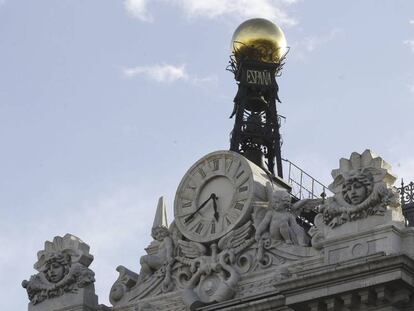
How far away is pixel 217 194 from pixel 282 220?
3.07m

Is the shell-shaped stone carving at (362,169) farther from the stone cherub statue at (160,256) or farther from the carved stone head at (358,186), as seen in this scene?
the stone cherub statue at (160,256)

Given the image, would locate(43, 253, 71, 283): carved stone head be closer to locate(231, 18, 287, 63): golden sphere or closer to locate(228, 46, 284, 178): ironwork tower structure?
locate(228, 46, 284, 178): ironwork tower structure

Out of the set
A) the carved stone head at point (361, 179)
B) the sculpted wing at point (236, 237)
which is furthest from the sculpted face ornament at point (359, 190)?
the sculpted wing at point (236, 237)

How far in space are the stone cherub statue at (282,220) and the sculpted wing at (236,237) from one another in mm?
431

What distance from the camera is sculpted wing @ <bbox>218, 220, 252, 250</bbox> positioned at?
6284 centimetres

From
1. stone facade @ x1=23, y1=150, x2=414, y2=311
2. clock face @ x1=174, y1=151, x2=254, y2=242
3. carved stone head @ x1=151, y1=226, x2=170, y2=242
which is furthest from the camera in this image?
carved stone head @ x1=151, y1=226, x2=170, y2=242

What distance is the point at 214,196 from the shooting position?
64250 millimetres

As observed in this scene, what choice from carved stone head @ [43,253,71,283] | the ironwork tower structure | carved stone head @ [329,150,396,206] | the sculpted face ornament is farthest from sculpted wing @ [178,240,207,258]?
the ironwork tower structure

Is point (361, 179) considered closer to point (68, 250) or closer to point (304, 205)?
point (304, 205)

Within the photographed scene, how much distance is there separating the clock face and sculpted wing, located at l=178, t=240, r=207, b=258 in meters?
0.20

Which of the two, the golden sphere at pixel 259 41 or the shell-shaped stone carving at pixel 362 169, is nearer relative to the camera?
the shell-shaped stone carving at pixel 362 169

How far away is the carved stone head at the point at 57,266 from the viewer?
66688 mm

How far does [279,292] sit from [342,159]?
180 inches

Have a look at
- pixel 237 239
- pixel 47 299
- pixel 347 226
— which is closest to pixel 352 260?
pixel 347 226
